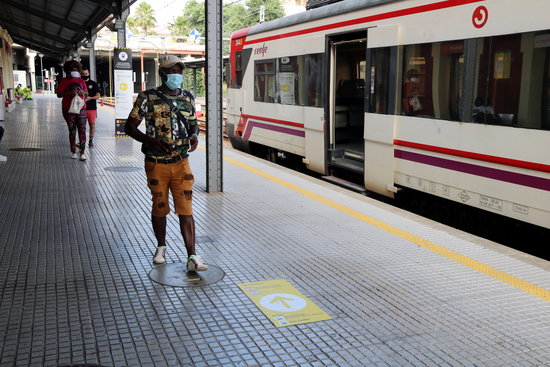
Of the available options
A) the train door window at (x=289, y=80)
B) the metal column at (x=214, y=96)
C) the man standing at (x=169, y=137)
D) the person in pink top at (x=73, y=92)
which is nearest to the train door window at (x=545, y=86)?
the man standing at (x=169, y=137)

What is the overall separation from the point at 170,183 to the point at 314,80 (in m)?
5.73

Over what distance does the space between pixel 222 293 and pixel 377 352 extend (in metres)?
1.35

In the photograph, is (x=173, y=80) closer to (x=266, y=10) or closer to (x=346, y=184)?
(x=346, y=184)

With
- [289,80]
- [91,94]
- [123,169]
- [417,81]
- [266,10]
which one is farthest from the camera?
[266,10]

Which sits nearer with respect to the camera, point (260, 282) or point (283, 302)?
point (283, 302)

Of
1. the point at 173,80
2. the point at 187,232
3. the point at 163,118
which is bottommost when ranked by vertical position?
the point at 187,232

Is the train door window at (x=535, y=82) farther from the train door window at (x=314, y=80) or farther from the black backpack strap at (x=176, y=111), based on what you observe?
the train door window at (x=314, y=80)

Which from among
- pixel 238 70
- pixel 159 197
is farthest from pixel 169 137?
pixel 238 70

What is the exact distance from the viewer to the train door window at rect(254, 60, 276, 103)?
38.0 feet

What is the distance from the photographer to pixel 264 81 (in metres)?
12.0

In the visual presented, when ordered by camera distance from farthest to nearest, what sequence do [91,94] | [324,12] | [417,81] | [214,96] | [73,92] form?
[91,94]
[73,92]
[324,12]
[214,96]
[417,81]

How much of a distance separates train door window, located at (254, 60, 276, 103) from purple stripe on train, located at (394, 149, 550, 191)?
15.4 feet

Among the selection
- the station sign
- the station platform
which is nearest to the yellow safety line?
the station platform

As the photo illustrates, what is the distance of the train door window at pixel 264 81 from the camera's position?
38.0ft
